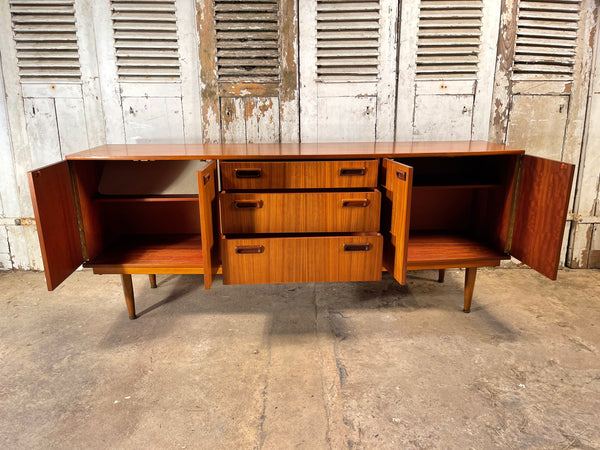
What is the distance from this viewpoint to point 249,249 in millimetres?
1935

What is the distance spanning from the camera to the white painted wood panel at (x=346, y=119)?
268 centimetres

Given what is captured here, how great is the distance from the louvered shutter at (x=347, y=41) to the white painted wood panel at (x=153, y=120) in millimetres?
933

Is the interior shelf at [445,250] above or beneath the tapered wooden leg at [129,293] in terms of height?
above

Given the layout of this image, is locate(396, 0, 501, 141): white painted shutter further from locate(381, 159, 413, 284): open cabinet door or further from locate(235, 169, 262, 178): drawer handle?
locate(235, 169, 262, 178): drawer handle

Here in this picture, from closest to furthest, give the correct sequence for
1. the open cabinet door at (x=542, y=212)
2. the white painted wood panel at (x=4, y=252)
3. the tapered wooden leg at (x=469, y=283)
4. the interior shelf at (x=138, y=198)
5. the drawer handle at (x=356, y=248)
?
the open cabinet door at (x=542, y=212) → the drawer handle at (x=356, y=248) → the interior shelf at (x=138, y=198) → the tapered wooden leg at (x=469, y=283) → the white painted wood panel at (x=4, y=252)

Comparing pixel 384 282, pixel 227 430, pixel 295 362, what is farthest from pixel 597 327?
pixel 227 430

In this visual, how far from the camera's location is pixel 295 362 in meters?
1.92

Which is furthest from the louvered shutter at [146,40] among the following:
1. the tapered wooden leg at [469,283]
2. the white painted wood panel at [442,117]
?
the tapered wooden leg at [469,283]

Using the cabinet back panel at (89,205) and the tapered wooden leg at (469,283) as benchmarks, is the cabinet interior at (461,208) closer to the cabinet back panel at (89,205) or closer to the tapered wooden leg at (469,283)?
the tapered wooden leg at (469,283)

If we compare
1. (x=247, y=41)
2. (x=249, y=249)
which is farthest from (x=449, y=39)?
(x=249, y=249)

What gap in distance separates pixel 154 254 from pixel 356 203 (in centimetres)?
109

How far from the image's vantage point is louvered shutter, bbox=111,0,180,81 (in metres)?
2.51

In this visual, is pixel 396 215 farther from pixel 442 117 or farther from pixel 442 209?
pixel 442 117

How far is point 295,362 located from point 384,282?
3.50 feet
